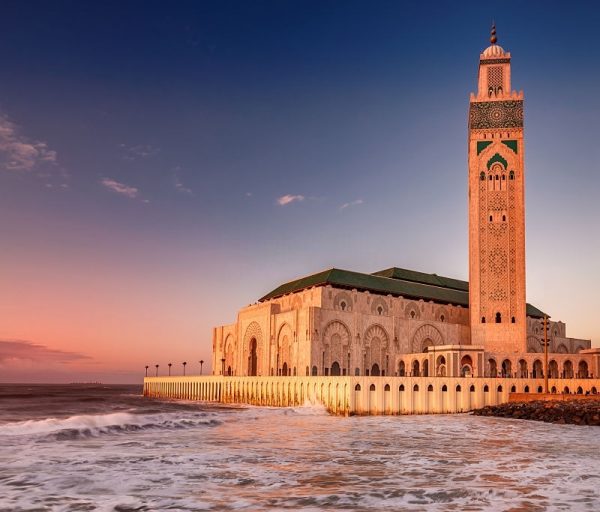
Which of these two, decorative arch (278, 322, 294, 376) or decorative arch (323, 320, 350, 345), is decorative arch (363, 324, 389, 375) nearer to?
decorative arch (323, 320, 350, 345)

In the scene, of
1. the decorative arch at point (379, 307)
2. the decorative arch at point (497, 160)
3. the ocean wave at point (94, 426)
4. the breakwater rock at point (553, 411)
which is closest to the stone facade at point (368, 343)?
the decorative arch at point (379, 307)

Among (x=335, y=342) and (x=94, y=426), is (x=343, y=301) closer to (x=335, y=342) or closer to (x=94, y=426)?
(x=335, y=342)

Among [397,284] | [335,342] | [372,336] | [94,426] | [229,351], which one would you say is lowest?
[94,426]

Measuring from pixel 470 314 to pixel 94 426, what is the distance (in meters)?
41.9

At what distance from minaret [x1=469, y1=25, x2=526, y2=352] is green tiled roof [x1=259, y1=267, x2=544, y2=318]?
9343 mm

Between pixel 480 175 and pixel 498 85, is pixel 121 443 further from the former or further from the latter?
pixel 498 85

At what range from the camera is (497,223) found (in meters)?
63.9

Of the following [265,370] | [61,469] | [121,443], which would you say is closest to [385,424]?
[121,443]

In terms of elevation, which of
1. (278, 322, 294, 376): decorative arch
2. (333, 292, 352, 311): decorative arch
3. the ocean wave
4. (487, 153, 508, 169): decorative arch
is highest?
(487, 153, 508, 169): decorative arch

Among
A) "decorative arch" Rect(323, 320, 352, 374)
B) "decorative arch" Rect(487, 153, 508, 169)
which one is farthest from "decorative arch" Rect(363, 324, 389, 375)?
"decorative arch" Rect(487, 153, 508, 169)

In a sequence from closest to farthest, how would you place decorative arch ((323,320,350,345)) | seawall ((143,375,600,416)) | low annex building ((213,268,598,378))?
seawall ((143,375,600,416)) < low annex building ((213,268,598,378)) < decorative arch ((323,320,350,345))

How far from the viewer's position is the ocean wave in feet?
101

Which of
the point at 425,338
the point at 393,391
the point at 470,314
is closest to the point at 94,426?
the point at 393,391

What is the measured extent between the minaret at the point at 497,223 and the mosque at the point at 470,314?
0.10 m
